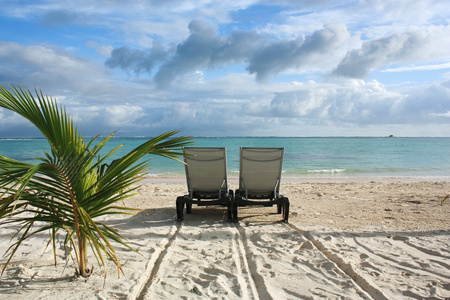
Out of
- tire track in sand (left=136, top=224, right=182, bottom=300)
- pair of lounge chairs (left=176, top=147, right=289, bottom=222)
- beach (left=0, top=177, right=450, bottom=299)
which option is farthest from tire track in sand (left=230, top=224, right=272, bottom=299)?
pair of lounge chairs (left=176, top=147, right=289, bottom=222)

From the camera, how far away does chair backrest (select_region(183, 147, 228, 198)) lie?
5.78m

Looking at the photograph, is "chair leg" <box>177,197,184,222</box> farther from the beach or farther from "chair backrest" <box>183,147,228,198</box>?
"chair backrest" <box>183,147,228,198</box>

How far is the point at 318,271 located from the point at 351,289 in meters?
0.45

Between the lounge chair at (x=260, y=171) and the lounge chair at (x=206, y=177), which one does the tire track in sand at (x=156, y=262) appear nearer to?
the lounge chair at (x=206, y=177)

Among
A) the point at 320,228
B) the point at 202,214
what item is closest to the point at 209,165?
the point at 202,214

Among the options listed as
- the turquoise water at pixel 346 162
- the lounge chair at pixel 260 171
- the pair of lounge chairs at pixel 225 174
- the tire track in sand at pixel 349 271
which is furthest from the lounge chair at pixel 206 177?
the tire track in sand at pixel 349 271

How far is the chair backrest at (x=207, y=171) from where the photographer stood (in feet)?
19.0

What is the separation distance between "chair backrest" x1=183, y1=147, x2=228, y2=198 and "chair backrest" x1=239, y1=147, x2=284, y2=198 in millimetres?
343

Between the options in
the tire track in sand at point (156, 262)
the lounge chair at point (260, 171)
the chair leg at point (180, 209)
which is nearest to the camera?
A: the tire track in sand at point (156, 262)

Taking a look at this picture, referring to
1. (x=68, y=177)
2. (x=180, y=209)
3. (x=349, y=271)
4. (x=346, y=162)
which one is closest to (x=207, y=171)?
(x=180, y=209)

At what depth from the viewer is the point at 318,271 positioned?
3512 mm

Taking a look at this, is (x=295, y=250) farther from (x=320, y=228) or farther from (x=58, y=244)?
(x=58, y=244)

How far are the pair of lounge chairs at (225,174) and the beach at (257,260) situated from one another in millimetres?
397

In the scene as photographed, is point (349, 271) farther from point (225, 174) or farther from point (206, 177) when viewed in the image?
point (206, 177)
